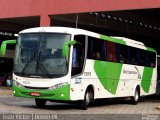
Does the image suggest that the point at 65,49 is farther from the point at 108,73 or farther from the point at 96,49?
the point at 108,73

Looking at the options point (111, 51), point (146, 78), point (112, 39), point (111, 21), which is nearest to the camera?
point (111, 51)

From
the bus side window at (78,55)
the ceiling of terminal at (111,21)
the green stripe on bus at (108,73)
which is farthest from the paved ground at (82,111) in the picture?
the ceiling of terminal at (111,21)

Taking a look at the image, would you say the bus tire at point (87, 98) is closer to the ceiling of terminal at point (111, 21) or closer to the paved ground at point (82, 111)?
the paved ground at point (82, 111)

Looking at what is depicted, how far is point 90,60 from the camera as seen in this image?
17953mm

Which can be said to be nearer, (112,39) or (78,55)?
(78,55)

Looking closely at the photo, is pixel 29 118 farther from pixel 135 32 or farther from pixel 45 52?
pixel 135 32

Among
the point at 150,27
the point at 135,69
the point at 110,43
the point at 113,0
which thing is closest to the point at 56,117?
the point at 110,43

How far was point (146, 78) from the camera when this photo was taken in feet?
81.8

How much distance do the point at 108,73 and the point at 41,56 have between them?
157 inches

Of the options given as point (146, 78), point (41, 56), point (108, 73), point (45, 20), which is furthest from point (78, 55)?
point (45, 20)

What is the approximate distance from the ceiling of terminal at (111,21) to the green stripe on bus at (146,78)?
21.1 ft

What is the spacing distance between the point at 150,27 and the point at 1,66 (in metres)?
16.2

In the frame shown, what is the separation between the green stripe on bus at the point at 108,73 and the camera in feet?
62.1

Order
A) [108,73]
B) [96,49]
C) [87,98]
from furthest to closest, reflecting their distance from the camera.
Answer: [108,73]
[96,49]
[87,98]
